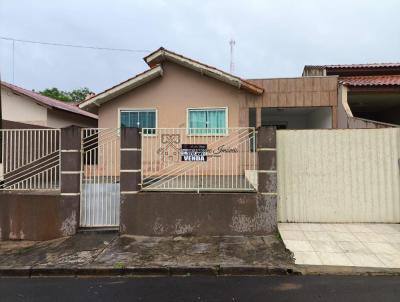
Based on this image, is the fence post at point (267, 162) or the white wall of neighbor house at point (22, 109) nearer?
the fence post at point (267, 162)

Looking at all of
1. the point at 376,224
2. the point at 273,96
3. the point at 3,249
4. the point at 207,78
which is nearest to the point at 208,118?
the point at 207,78

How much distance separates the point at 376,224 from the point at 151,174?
193 inches

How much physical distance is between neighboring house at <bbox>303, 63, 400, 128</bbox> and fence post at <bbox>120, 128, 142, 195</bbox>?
6969 mm

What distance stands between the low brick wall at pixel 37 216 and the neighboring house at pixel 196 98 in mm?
5760

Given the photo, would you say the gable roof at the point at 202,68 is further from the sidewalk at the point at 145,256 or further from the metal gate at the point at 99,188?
the sidewalk at the point at 145,256

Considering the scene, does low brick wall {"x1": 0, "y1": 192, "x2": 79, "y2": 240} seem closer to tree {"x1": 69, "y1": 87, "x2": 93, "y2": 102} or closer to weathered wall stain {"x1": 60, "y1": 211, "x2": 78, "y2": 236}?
weathered wall stain {"x1": 60, "y1": 211, "x2": 78, "y2": 236}

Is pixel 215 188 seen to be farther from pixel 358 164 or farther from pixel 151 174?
pixel 358 164

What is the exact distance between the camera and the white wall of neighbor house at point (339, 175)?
796 cm

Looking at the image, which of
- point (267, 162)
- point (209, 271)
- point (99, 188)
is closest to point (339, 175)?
point (267, 162)

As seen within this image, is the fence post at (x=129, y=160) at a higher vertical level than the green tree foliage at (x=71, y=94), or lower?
lower

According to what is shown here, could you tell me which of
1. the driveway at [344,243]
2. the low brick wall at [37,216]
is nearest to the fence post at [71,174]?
the low brick wall at [37,216]

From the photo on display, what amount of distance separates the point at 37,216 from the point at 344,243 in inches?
244

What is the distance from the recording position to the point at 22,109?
14.4 metres

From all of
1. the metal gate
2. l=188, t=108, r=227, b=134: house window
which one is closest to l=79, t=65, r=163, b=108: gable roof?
l=188, t=108, r=227, b=134: house window
